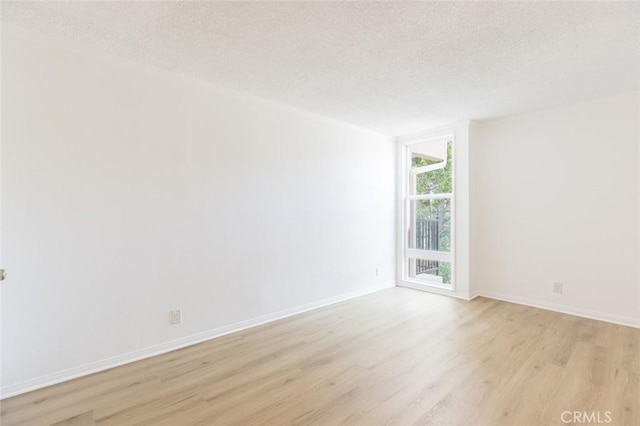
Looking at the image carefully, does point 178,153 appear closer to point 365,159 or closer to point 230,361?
point 230,361

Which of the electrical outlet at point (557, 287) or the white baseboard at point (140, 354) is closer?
the white baseboard at point (140, 354)

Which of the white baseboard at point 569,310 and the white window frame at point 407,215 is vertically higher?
the white window frame at point 407,215

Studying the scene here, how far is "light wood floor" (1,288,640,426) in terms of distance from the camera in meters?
1.86

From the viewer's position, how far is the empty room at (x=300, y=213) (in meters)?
2.00

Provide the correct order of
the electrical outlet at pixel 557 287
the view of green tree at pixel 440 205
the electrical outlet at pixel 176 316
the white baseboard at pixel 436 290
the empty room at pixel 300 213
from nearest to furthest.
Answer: the empty room at pixel 300 213, the electrical outlet at pixel 176 316, the electrical outlet at pixel 557 287, the white baseboard at pixel 436 290, the view of green tree at pixel 440 205

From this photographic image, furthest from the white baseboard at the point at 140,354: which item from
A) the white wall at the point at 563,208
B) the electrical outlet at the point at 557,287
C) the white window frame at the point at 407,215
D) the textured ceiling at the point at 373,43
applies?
the electrical outlet at the point at 557,287

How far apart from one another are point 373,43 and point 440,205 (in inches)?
118

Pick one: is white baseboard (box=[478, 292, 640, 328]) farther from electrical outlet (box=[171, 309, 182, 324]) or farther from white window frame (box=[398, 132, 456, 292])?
electrical outlet (box=[171, 309, 182, 324])

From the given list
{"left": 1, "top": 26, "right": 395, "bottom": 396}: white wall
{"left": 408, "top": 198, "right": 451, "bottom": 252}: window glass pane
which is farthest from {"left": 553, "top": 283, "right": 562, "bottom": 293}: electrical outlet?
{"left": 1, "top": 26, "right": 395, "bottom": 396}: white wall

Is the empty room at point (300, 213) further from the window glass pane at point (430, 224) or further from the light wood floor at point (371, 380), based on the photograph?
the window glass pane at point (430, 224)

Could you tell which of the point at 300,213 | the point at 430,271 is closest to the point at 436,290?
the point at 430,271

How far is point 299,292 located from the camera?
12.3 feet

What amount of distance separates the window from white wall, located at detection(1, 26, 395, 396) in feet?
5.89

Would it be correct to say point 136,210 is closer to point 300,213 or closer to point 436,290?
point 300,213
